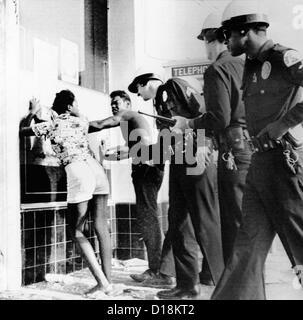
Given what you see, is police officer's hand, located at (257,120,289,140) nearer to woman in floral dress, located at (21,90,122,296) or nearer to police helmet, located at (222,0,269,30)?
police helmet, located at (222,0,269,30)

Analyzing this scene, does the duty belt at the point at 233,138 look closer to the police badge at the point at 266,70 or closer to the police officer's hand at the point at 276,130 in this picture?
the police officer's hand at the point at 276,130

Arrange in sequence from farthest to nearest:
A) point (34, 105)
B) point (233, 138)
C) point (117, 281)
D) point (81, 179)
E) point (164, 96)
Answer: point (34, 105) → point (81, 179) → point (117, 281) → point (164, 96) → point (233, 138)

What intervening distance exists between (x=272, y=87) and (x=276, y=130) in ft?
0.94

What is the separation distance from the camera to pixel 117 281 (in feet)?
12.6

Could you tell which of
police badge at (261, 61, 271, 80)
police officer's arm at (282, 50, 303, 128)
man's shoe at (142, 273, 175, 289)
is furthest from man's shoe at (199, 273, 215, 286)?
police badge at (261, 61, 271, 80)

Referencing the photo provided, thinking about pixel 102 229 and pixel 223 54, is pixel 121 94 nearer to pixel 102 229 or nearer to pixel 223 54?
pixel 223 54

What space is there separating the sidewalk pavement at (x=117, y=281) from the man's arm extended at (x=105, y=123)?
1.08m

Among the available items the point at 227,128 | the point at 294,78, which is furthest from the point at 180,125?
the point at 294,78

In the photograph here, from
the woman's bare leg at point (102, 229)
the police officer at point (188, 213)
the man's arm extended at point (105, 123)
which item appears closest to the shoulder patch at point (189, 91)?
the police officer at point (188, 213)

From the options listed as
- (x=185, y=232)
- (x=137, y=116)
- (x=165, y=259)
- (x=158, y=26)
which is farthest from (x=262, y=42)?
(x=165, y=259)

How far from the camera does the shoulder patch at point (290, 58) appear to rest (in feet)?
10.5

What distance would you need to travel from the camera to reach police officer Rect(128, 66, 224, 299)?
138 inches

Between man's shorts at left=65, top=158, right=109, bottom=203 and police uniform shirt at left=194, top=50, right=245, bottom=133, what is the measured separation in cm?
102
